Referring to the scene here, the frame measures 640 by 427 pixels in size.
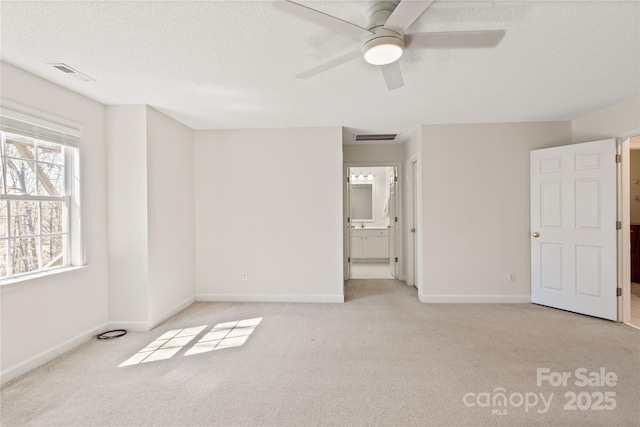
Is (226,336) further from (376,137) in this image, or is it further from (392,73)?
(376,137)

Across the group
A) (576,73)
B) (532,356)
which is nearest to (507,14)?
(576,73)

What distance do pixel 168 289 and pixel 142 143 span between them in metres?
1.73

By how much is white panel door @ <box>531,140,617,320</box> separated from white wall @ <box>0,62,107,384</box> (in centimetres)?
523

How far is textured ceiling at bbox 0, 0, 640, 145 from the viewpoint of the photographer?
1741 mm

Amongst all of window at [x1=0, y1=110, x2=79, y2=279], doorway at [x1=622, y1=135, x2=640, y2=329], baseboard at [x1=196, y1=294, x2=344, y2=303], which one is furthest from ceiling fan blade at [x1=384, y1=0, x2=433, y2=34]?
doorway at [x1=622, y1=135, x2=640, y2=329]

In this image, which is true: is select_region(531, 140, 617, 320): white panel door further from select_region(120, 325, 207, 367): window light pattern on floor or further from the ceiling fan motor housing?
select_region(120, 325, 207, 367): window light pattern on floor

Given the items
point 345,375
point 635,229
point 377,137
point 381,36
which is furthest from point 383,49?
point 635,229

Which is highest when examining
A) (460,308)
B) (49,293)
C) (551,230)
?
(551,230)

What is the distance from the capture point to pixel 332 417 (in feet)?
5.95

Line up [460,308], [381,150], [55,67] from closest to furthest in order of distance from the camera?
[55,67] → [460,308] → [381,150]

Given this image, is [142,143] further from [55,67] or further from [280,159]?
[280,159]

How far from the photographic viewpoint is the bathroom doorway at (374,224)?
5.45 metres

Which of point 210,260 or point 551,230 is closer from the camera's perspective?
point 551,230

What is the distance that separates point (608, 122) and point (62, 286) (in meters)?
6.00
